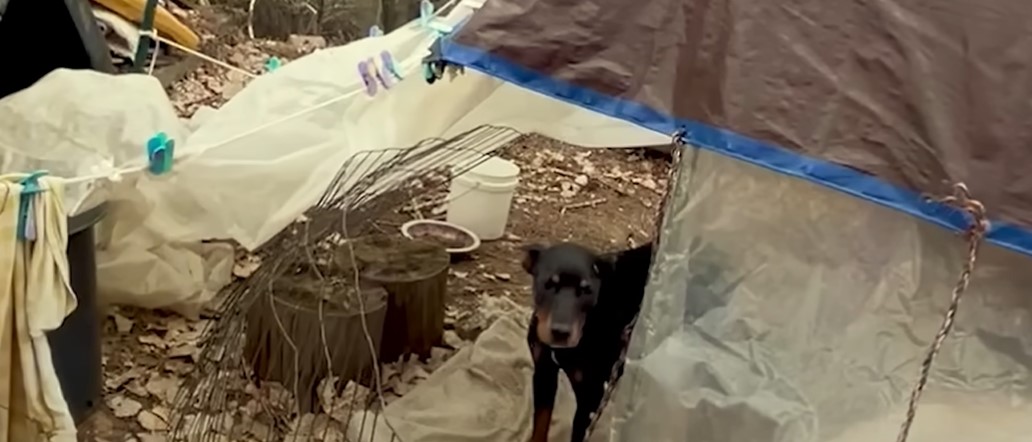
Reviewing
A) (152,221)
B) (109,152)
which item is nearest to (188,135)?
(109,152)

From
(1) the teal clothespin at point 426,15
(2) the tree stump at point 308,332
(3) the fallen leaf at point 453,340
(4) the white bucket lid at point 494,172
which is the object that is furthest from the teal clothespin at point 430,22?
(4) the white bucket lid at point 494,172

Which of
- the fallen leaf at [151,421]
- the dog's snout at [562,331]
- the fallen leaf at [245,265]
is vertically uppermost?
the dog's snout at [562,331]

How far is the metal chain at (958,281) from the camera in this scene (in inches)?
57.8

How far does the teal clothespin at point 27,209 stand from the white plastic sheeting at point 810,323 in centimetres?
87

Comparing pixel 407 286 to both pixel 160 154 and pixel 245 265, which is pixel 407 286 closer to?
pixel 245 265

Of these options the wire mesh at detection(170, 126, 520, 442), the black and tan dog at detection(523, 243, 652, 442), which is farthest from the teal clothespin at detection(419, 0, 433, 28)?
the black and tan dog at detection(523, 243, 652, 442)

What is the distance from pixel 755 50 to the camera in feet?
5.38

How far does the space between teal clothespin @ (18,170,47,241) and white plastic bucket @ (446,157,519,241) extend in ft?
5.35

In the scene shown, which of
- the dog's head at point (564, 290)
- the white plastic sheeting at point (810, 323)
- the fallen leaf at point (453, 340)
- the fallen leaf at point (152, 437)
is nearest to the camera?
the white plastic sheeting at point (810, 323)

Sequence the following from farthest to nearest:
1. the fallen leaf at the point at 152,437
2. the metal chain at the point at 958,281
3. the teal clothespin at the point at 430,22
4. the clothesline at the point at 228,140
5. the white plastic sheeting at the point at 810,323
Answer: the fallen leaf at the point at 152,437
the teal clothespin at the point at 430,22
the clothesline at the point at 228,140
the white plastic sheeting at the point at 810,323
the metal chain at the point at 958,281

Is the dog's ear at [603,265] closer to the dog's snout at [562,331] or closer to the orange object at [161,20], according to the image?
the dog's snout at [562,331]

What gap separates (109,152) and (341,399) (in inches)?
27.1

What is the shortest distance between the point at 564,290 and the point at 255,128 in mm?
585

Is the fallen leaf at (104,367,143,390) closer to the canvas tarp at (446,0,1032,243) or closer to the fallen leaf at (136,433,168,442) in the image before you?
the fallen leaf at (136,433,168,442)
